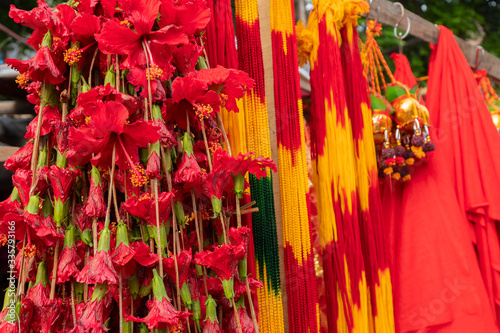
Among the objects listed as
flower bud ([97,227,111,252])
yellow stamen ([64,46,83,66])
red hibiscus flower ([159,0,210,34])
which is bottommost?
flower bud ([97,227,111,252])

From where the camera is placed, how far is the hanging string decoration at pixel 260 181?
0.64 m

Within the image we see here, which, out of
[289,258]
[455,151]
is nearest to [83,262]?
[289,258]

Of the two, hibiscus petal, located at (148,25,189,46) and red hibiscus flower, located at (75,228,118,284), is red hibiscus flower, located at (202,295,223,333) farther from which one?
hibiscus petal, located at (148,25,189,46)

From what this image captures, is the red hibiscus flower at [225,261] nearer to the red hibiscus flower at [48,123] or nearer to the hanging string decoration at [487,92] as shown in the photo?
the red hibiscus flower at [48,123]

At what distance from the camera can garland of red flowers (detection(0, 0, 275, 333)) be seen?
1.39ft

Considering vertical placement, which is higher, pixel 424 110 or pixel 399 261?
pixel 424 110

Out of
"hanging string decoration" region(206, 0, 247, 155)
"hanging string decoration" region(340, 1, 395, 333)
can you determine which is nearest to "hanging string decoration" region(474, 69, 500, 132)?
"hanging string decoration" region(340, 1, 395, 333)

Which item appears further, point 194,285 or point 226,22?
point 226,22

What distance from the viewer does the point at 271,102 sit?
75cm

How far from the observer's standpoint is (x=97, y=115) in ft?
1.36

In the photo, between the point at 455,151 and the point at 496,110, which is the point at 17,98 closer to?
the point at 455,151

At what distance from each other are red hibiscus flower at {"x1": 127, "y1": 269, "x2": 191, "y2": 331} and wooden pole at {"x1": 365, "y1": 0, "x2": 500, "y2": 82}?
859 millimetres

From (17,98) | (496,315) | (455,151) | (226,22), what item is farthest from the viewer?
(455,151)

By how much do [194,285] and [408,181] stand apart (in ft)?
2.55
